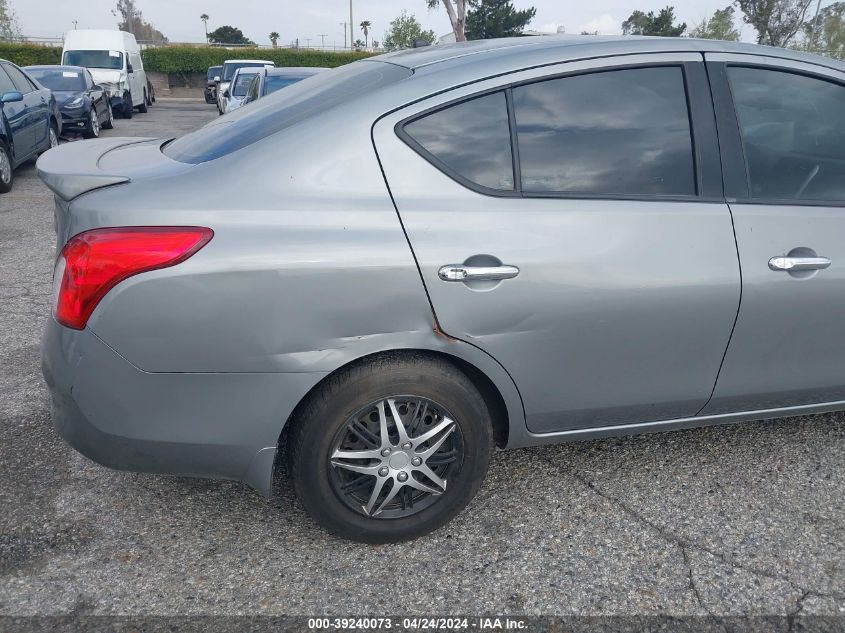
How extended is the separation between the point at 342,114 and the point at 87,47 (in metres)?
21.3

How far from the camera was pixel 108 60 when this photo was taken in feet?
66.5

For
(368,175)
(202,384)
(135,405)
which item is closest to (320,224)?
(368,175)

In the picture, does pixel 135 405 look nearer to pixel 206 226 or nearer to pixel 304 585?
pixel 206 226

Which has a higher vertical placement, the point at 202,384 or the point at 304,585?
the point at 202,384

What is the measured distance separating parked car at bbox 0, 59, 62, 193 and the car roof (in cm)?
768

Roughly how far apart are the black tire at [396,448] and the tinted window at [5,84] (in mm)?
8836

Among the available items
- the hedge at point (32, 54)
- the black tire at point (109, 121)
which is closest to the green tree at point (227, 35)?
the hedge at point (32, 54)

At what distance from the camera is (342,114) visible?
236 cm

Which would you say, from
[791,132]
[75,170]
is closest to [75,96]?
[75,170]

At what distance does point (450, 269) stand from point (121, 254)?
3.20 ft

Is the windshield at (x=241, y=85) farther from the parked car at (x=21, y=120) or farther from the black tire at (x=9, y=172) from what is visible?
the black tire at (x=9, y=172)

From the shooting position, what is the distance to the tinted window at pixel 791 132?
2.72 metres

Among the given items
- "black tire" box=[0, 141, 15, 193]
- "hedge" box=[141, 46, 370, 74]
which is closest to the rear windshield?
"black tire" box=[0, 141, 15, 193]

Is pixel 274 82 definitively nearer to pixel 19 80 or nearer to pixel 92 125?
pixel 19 80
